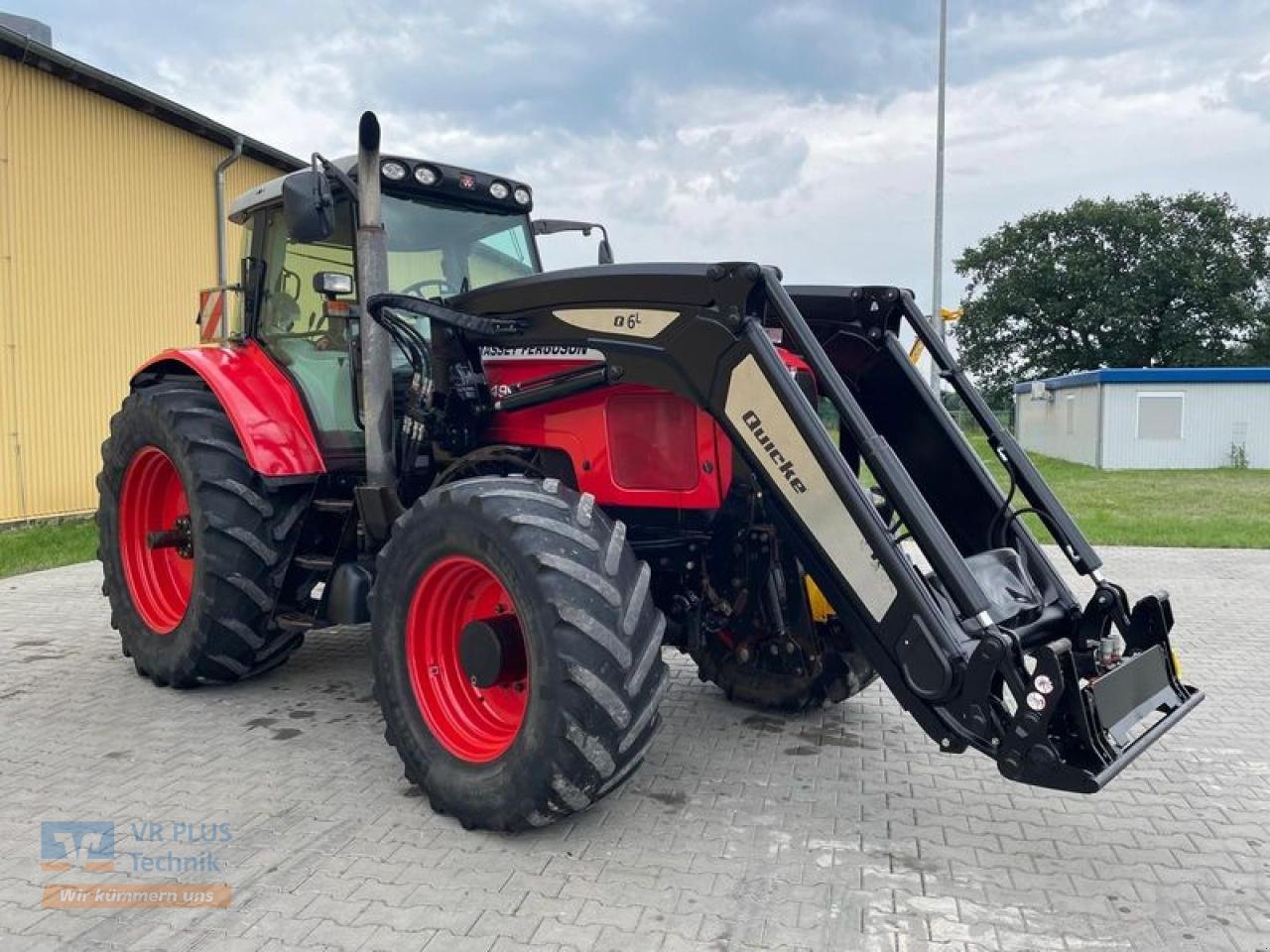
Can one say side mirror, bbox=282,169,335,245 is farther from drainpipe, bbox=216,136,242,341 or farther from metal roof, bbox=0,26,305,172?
drainpipe, bbox=216,136,242,341

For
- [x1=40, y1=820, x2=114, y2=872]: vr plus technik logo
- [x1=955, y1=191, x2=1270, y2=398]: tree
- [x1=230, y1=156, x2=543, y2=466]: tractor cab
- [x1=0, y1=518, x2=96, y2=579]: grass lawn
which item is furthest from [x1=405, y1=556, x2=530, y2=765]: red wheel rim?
[x1=955, y1=191, x2=1270, y2=398]: tree

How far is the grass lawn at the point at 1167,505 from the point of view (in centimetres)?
1163

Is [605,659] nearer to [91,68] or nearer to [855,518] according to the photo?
[855,518]

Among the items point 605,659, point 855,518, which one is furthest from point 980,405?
point 605,659

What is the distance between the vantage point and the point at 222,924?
Result: 294 cm

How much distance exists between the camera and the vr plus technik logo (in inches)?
130

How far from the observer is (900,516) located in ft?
10.9

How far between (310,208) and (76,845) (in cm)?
243

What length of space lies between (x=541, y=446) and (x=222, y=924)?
6.83 feet

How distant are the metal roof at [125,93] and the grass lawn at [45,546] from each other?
4.87 metres

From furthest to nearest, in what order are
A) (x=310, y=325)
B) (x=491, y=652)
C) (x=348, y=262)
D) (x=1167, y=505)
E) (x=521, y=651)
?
(x=1167, y=505) < (x=310, y=325) < (x=348, y=262) < (x=521, y=651) < (x=491, y=652)

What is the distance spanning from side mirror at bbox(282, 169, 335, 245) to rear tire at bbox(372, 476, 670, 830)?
4.05 ft

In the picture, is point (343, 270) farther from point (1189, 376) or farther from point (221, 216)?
point (1189, 376)

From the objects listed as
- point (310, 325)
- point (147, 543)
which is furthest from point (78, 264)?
point (310, 325)
